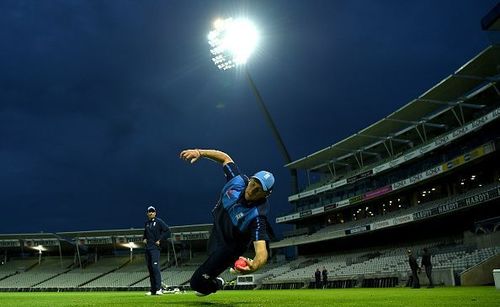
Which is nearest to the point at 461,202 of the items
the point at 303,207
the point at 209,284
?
the point at 303,207

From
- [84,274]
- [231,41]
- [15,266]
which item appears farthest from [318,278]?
[15,266]

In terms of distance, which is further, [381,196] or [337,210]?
[337,210]

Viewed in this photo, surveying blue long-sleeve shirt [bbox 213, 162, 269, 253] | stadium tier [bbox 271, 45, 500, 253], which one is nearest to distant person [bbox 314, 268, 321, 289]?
stadium tier [bbox 271, 45, 500, 253]

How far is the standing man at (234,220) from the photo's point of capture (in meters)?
5.50

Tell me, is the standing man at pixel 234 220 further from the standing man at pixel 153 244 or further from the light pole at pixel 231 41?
the light pole at pixel 231 41

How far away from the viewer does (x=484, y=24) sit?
3284 centimetres

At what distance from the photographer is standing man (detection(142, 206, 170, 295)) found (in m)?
12.4

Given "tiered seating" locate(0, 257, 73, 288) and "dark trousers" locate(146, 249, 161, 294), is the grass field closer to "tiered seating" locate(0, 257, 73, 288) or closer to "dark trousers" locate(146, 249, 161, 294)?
"dark trousers" locate(146, 249, 161, 294)

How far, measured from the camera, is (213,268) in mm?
6488

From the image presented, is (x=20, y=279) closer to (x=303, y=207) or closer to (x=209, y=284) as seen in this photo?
(x=303, y=207)

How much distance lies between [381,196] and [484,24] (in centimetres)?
1904

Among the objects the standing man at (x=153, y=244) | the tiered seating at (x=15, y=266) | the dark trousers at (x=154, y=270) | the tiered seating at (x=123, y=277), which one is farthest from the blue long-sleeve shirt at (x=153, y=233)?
the tiered seating at (x=15, y=266)

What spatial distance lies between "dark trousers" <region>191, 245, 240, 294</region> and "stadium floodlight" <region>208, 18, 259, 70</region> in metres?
36.7

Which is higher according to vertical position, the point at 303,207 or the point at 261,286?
the point at 303,207
